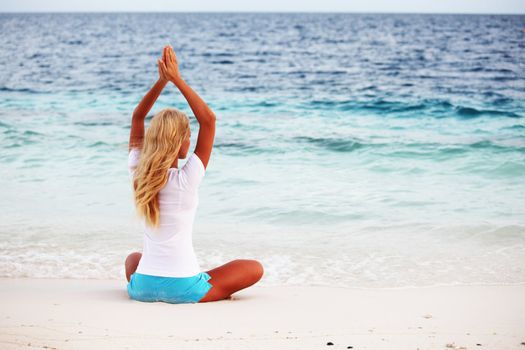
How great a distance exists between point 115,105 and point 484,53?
73.5 ft

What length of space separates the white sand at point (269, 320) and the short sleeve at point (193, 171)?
763 mm

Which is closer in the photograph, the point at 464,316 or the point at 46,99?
the point at 464,316

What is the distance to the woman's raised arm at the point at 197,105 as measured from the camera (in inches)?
135

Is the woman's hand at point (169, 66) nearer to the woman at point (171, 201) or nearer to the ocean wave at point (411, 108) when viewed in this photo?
the woman at point (171, 201)

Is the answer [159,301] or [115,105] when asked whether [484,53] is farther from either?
[159,301]

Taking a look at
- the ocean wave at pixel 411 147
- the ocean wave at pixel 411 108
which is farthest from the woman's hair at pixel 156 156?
the ocean wave at pixel 411 108

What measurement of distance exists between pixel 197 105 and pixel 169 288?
1115mm

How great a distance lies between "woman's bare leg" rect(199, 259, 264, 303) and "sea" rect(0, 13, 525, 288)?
1.00 meters

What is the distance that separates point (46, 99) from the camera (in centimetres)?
1720

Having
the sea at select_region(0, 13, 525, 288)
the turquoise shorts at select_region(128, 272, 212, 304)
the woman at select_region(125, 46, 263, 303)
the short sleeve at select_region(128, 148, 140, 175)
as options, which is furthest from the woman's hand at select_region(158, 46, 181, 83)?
the sea at select_region(0, 13, 525, 288)

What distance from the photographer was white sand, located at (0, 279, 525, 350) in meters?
3.16

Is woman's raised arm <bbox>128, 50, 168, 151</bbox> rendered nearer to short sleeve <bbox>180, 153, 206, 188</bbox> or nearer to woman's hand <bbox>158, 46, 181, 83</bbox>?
woman's hand <bbox>158, 46, 181, 83</bbox>

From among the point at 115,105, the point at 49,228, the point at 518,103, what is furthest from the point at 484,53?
the point at 49,228

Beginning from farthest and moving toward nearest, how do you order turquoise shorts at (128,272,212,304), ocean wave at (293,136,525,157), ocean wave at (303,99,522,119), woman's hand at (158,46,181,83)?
ocean wave at (303,99,522,119) < ocean wave at (293,136,525,157) < turquoise shorts at (128,272,212,304) < woman's hand at (158,46,181,83)
